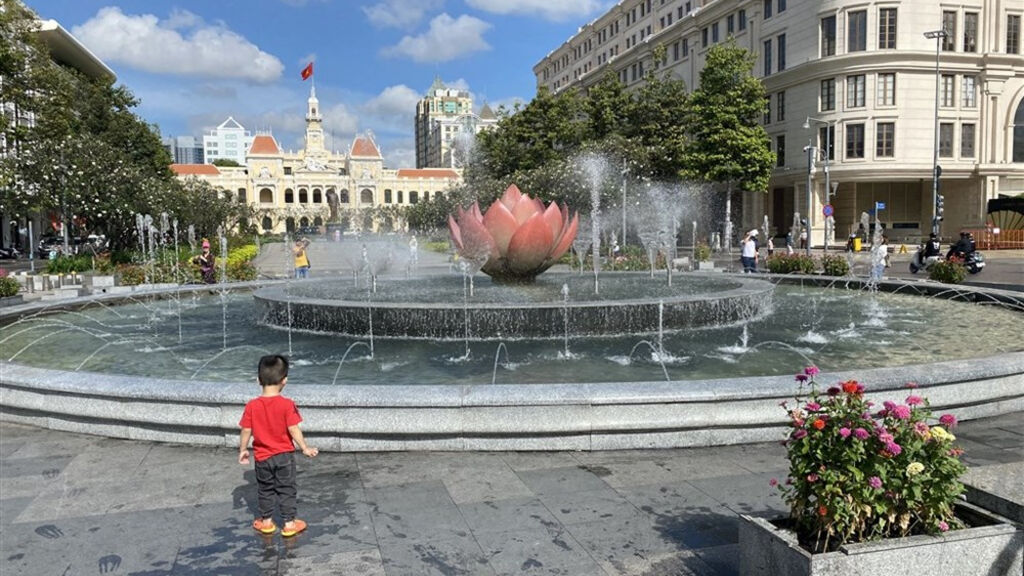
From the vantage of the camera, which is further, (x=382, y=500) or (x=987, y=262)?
(x=987, y=262)

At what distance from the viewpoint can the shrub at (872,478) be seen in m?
3.04

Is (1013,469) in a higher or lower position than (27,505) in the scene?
higher

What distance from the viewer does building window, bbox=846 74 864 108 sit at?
4341 cm

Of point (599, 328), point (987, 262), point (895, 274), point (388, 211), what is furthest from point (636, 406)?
point (388, 211)

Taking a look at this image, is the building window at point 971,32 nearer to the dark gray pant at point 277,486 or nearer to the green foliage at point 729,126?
the green foliage at point 729,126

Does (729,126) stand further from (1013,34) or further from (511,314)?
(511,314)

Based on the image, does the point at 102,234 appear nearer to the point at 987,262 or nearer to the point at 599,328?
the point at 599,328

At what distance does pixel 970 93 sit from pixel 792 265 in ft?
102

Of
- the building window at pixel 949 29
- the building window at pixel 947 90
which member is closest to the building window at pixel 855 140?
the building window at pixel 947 90

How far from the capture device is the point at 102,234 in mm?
34625

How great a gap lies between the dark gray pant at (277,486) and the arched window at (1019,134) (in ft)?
174

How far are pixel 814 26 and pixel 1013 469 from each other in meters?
47.1

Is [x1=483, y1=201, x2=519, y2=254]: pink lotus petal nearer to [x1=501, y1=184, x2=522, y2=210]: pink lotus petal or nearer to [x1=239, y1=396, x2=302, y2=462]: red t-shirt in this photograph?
[x1=501, y1=184, x2=522, y2=210]: pink lotus petal

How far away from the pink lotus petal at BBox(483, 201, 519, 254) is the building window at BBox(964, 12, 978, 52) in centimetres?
4289
